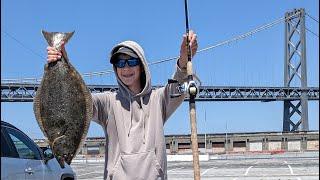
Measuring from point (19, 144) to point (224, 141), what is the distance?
68.0m

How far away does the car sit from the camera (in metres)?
7.01

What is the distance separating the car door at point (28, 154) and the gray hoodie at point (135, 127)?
3.60 metres

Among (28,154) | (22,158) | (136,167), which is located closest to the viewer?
(136,167)

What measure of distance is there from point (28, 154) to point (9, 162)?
0.84 meters

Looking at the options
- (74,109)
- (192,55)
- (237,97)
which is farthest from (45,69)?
(237,97)

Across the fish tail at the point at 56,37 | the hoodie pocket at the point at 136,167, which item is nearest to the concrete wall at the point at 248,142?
the hoodie pocket at the point at 136,167

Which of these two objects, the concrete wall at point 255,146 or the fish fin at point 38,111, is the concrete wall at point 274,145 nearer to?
the concrete wall at point 255,146

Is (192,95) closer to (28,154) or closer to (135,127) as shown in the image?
(135,127)

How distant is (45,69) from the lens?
3707 mm

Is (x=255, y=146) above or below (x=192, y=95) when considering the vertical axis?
below

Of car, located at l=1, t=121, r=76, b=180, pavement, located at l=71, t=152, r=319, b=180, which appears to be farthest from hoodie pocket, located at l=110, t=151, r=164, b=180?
pavement, located at l=71, t=152, r=319, b=180

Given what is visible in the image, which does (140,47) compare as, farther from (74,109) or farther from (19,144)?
(19,144)

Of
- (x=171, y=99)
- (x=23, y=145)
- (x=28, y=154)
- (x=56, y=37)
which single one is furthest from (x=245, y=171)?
(x=56, y=37)

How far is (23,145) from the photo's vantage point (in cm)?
775
